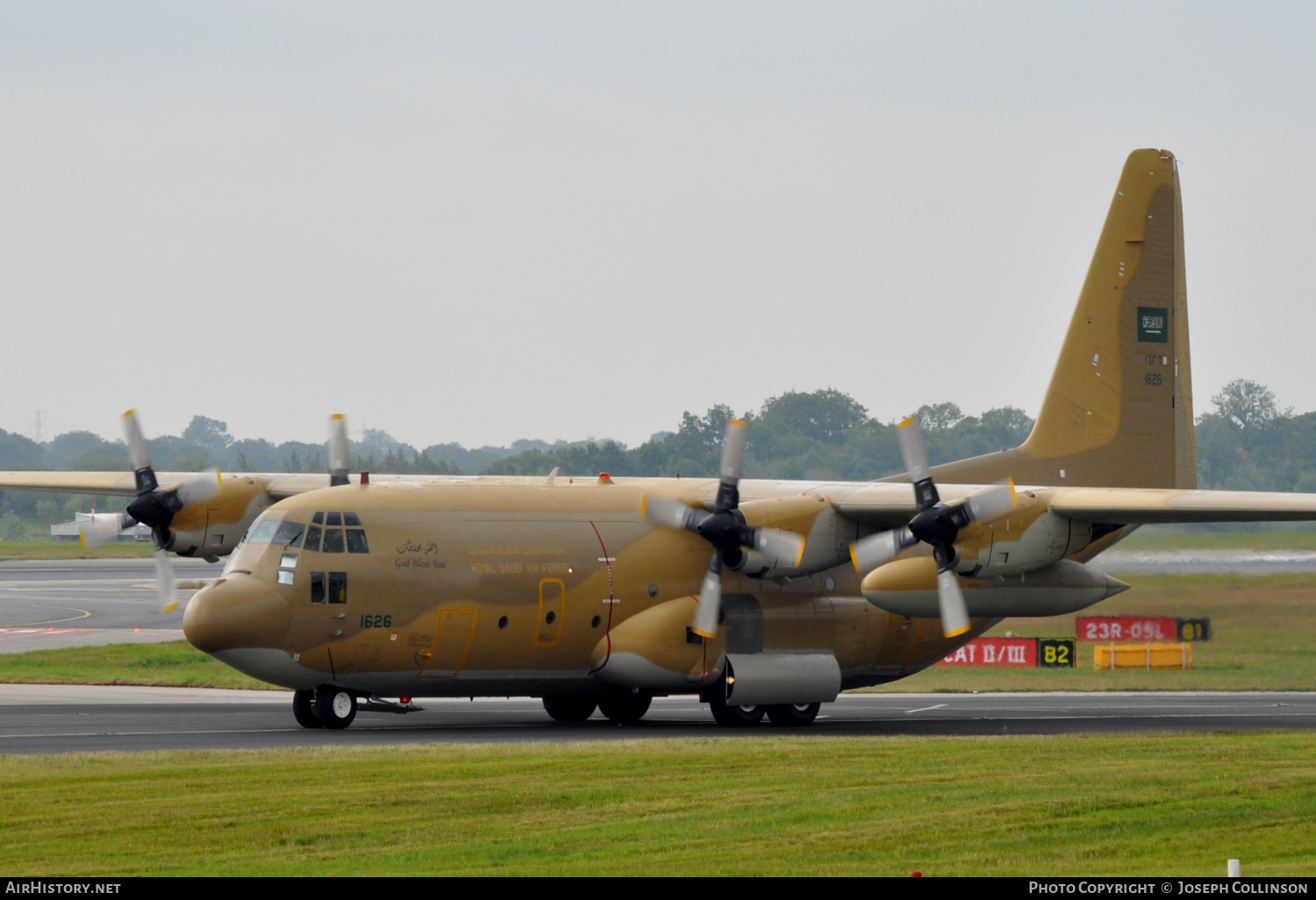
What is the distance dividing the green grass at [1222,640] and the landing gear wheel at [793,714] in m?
12.3

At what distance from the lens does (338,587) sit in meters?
26.2

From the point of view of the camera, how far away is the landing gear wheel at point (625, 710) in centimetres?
3080

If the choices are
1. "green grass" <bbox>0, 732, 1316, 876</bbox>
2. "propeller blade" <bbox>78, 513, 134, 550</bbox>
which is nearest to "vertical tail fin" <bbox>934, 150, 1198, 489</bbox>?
"green grass" <bbox>0, 732, 1316, 876</bbox>

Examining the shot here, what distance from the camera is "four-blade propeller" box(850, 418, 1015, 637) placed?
87.5 feet

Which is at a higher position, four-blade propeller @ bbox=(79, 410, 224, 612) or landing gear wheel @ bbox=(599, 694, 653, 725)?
four-blade propeller @ bbox=(79, 410, 224, 612)

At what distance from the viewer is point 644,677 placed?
93.2 feet

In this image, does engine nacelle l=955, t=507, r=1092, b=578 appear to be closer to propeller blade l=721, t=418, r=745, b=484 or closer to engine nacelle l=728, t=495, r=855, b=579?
engine nacelle l=728, t=495, r=855, b=579

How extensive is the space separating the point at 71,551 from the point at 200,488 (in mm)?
93591

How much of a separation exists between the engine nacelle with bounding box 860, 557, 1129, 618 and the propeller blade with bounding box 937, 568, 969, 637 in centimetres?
54

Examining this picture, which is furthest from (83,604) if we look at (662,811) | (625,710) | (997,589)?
(662,811)

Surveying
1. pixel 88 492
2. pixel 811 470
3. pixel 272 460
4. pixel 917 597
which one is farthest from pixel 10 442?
pixel 917 597

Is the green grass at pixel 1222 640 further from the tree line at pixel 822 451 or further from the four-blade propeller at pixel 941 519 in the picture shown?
the tree line at pixel 822 451

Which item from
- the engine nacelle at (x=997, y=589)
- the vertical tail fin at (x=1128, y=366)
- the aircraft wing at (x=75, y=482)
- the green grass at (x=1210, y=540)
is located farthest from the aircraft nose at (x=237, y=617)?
the green grass at (x=1210, y=540)
